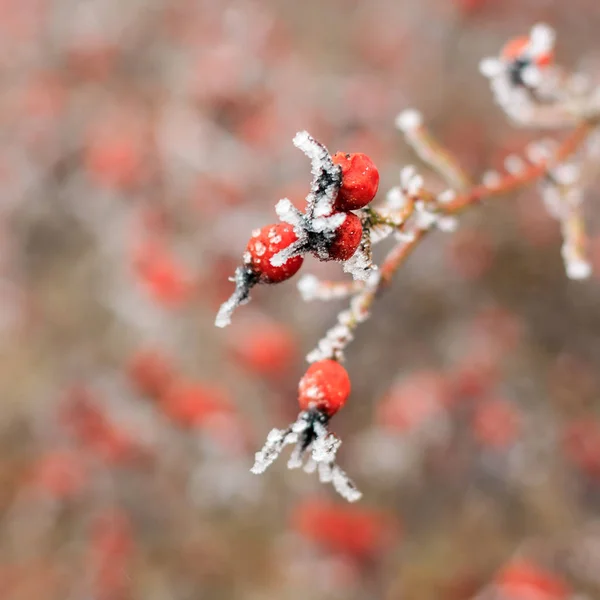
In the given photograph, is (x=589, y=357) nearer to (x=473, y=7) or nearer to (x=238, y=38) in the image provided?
(x=473, y=7)

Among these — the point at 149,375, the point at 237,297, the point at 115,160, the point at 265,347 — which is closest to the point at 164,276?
the point at 149,375

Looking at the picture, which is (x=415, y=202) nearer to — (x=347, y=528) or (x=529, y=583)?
(x=529, y=583)

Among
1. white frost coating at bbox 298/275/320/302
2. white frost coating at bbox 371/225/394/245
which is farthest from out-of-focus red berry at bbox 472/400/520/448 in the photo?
white frost coating at bbox 371/225/394/245

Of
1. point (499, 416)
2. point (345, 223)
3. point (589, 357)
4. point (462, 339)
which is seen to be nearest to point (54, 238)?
point (462, 339)

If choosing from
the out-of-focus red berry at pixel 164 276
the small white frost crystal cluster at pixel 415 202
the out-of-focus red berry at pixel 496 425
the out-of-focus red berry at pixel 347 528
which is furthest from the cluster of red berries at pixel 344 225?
the out-of-focus red berry at pixel 164 276

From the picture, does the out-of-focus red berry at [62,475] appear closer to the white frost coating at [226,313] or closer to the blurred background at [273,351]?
the blurred background at [273,351]

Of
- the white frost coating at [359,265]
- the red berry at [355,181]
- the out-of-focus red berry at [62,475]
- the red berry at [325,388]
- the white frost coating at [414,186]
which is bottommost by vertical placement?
the red berry at [325,388]
